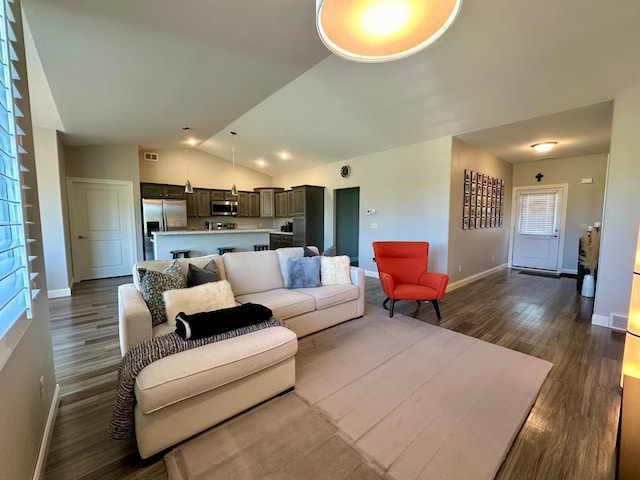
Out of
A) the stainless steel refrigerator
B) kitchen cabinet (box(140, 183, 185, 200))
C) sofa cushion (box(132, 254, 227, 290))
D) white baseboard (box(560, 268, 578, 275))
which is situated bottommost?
white baseboard (box(560, 268, 578, 275))

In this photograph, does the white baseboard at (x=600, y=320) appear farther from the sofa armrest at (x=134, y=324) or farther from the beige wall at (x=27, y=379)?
the beige wall at (x=27, y=379)

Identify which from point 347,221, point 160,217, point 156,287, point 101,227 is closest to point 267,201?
point 347,221

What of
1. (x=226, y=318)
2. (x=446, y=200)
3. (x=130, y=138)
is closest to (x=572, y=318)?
(x=446, y=200)

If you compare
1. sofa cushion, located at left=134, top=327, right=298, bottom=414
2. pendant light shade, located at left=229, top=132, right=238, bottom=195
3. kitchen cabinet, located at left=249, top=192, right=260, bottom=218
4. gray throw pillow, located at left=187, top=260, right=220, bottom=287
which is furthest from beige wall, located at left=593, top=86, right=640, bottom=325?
kitchen cabinet, located at left=249, top=192, right=260, bottom=218

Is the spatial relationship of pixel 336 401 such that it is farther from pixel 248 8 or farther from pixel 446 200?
pixel 446 200

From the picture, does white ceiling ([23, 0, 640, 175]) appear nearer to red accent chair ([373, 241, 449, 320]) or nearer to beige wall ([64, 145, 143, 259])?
beige wall ([64, 145, 143, 259])

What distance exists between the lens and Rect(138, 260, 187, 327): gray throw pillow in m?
2.04

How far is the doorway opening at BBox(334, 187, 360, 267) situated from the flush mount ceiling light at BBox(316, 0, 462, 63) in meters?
5.21

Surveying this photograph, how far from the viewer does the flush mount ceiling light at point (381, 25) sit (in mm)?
1347

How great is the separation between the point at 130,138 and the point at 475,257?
281 inches

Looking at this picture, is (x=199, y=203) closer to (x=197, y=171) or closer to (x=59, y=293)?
(x=197, y=171)

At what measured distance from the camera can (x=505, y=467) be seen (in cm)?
141

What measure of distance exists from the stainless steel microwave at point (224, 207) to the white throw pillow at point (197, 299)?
224 inches

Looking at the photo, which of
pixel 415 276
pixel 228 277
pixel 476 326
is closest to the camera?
pixel 228 277
